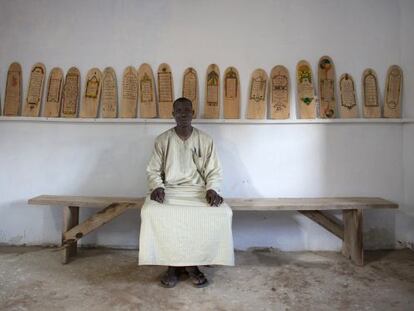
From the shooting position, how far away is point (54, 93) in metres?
3.33

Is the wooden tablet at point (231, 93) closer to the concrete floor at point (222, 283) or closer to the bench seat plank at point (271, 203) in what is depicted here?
the bench seat plank at point (271, 203)

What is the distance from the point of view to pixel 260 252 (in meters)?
3.26

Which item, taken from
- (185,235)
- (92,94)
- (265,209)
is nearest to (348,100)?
(265,209)

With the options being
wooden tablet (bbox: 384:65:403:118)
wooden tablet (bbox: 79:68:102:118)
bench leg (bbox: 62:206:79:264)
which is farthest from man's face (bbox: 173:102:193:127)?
wooden tablet (bbox: 384:65:403:118)

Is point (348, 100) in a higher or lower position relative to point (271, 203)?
higher

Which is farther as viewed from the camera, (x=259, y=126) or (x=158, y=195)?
(x=259, y=126)

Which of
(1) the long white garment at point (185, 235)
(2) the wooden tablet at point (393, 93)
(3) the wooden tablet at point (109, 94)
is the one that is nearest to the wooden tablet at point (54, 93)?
(3) the wooden tablet at point (109, 94)

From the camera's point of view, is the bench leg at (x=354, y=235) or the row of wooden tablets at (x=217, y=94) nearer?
the bench leg at (x=354, y=235)

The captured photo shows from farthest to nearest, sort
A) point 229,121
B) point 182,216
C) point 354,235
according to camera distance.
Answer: point 229,121
point 354,235
point 182,216

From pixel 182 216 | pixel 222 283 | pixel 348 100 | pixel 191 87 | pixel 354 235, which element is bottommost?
pixel 222 283

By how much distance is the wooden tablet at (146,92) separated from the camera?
3.28 m

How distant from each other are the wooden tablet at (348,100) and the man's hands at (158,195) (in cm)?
190

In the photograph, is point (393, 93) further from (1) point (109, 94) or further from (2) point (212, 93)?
(1) point (109, 94)

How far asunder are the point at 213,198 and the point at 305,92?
1483 millimetres
